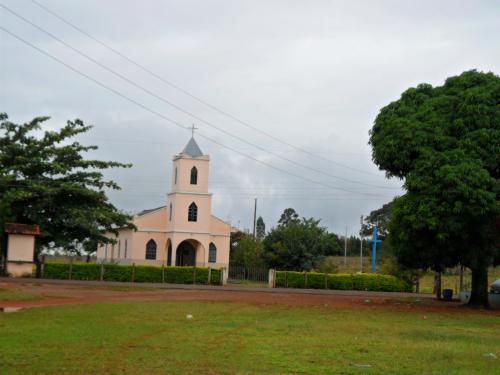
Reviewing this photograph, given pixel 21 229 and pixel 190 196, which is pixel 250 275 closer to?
pixel 190 196

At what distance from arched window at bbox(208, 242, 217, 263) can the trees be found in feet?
111

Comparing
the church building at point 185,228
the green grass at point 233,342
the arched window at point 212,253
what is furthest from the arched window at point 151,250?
the green grass at point 233,342

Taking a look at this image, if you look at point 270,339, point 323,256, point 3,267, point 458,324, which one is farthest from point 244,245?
point 270,339

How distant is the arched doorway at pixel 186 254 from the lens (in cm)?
6300

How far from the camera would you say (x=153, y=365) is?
1194 centimetres

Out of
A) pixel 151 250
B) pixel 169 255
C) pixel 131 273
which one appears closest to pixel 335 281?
pixel 131 273

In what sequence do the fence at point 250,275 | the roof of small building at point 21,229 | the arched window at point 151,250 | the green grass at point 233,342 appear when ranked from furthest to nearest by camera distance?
1. the arched window at point 151,250
2. the fence at point 250,275
3. the roof of small building at point 21,229
4. the green grass at point 233,342

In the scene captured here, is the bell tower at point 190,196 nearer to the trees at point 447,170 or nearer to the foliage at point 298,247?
the foliage at point 298,247

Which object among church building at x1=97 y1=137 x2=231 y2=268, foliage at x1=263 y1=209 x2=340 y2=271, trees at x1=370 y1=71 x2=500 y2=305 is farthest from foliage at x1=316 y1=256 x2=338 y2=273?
trees at x1=370 y1=71 x2=500 y2=305

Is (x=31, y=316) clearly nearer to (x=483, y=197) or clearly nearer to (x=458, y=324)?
(x=458, y=324)

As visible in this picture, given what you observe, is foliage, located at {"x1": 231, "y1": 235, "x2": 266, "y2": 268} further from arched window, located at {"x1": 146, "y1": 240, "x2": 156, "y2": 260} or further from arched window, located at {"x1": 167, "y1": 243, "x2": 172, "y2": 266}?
arched window, located at {"x1": 146, "y1": 240, "x2": 156, "y2": 260}

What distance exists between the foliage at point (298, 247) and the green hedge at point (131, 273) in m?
9.82

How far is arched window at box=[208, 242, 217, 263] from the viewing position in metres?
63.3

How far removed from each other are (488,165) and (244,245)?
122 feet
